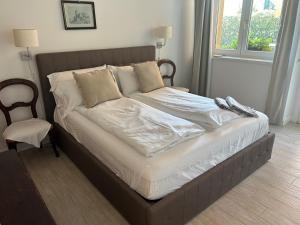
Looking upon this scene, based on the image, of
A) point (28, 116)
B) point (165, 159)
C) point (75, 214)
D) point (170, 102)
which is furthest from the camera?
point (28, 116)

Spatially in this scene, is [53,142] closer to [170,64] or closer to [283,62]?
[170,64]

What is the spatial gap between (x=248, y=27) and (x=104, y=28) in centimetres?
223

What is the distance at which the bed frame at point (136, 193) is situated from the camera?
154 centimetres

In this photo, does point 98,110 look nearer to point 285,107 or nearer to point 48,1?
point 48,1

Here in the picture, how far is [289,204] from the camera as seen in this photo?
195 cm

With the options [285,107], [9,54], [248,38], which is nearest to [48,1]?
[9,54]

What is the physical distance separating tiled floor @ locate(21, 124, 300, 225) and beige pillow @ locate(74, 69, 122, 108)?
2.56ft

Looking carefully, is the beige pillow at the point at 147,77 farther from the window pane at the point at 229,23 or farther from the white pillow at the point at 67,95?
the window pane at the point at 229,23

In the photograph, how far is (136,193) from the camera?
1569 mm

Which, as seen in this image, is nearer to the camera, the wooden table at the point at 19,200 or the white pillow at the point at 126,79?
the wooden table at the point at 19,200

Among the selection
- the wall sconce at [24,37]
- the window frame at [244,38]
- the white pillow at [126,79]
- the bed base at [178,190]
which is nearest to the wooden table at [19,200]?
the bed base at [178,190]

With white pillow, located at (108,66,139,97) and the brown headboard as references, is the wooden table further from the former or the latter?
white pillow, located at (108,66,139,97)

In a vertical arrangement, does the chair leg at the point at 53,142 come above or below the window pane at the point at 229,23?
below

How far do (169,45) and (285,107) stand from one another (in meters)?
2.09
